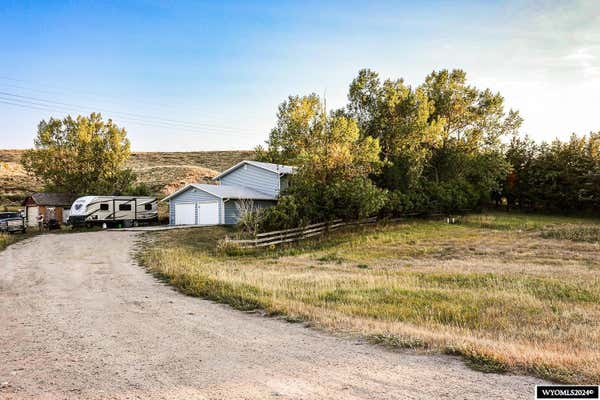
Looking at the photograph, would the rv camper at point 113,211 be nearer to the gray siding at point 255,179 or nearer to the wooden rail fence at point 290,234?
the gray siding at point 255,179

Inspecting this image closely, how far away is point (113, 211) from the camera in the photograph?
129ft

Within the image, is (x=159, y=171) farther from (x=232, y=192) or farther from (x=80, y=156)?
(x=232, y=192)

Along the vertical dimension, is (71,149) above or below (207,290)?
above

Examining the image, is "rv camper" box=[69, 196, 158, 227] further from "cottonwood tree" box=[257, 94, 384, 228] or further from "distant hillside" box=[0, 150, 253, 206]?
"cottonwood tree" box=[257, 94, 384, 228]

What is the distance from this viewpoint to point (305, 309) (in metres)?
9.61

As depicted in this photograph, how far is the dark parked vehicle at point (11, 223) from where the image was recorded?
3303 centimetres

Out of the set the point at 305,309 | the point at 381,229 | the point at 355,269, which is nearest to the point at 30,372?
the point at 305,309

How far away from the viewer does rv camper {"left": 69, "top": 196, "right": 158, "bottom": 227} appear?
37219 mm

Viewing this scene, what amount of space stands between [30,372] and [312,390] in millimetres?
3933

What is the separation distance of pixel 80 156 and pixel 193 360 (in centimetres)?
4797

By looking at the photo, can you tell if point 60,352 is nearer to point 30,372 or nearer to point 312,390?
point 30,372

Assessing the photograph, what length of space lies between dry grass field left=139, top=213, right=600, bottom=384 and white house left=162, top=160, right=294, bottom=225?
944 centimetres

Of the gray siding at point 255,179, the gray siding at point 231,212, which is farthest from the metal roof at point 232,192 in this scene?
the gray siding at point 231,212

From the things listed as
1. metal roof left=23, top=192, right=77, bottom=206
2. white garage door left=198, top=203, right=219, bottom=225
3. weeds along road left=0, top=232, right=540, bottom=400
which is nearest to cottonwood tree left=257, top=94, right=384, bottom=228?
white garage door left=198, top=203, right=219, bottom=225
